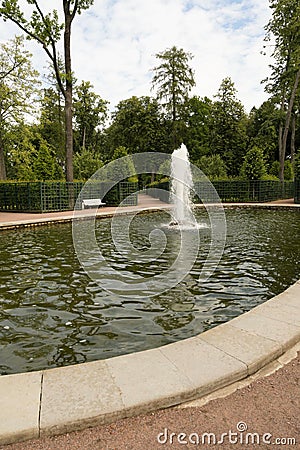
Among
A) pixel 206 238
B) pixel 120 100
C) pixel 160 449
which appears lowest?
pixel 160 449

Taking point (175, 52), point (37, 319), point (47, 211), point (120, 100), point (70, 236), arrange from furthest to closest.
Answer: point (120, 100) → point (175, 52) → point (47, 211) → point (70, 236) → point (37, 319)

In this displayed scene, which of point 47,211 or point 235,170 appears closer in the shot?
point 47,211

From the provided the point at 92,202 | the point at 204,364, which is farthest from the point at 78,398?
the point at 92,202

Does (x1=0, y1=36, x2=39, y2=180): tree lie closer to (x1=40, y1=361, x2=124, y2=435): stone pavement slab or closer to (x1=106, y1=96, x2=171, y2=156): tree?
(x1=106, y1=96, x2=171, y2=156): tree

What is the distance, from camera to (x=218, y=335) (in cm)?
352

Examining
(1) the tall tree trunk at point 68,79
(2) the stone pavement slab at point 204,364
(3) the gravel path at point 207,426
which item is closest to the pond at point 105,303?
(2) the stone pavement slab at point 204,364

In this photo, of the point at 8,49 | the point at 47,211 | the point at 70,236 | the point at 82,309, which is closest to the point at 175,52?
the point at 8,49

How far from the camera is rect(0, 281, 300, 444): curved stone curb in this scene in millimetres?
2291

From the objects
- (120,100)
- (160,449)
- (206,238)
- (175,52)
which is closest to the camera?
(160,449)

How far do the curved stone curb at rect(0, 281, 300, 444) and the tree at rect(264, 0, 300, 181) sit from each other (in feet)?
88.7

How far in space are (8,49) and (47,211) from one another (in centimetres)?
1817

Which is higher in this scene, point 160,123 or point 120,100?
point 120,100

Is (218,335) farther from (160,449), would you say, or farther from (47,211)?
(47,211)

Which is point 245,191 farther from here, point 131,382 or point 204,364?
point 131,382
